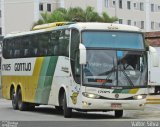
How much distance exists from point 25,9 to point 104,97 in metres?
64.7

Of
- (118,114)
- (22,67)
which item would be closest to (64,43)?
(118,114)

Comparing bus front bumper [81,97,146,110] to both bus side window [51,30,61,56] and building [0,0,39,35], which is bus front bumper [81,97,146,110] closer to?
bus side window [51,30,61,56]

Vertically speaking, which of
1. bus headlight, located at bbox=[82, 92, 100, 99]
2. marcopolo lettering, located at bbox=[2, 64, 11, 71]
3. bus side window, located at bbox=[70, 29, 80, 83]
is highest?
bus side window, located at bbox=[70, 29, 80, 83]

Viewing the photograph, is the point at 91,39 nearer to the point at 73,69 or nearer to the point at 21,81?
the point at 73,69

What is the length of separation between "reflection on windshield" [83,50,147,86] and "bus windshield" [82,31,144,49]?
0.85ft

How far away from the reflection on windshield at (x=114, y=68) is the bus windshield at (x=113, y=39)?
259 mm

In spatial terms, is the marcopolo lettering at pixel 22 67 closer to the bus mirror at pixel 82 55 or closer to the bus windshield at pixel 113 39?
the bus windshield at pixel 113 39

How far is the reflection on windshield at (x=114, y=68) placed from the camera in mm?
21391

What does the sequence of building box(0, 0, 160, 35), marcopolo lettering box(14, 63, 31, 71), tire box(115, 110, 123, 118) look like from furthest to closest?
building box(0, 0, 160, 35) < marcopolo lettering box(14, 63, 31, 71) < tire box(115, 110, 123, 118)

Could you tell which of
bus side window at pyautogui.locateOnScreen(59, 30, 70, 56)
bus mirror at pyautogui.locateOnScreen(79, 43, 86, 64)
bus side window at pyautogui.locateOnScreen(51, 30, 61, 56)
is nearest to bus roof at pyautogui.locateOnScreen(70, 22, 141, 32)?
bus side window at pyautogui.locateOnScreen(59, 30, 70, 56)

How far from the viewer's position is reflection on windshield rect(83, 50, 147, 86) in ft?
70.2

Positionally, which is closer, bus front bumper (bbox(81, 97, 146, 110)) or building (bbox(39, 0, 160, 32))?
bus front bumper (bbox(81, 97, 146, 110))

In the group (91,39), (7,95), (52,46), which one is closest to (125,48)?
(91,39)

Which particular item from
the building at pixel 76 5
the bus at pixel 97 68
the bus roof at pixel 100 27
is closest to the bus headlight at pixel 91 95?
the bus at pixel 97 68
